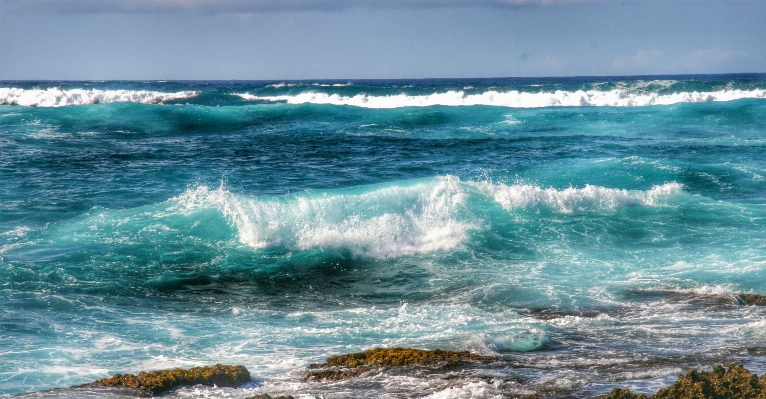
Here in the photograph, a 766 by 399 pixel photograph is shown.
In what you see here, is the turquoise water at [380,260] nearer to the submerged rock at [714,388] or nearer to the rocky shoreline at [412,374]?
the rocky shoreline at [412,374]

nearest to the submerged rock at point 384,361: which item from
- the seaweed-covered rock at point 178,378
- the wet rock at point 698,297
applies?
the seaweed-covered rock at point 178,378

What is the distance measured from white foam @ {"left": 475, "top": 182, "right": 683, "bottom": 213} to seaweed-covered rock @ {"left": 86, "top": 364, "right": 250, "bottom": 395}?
9.39 meters

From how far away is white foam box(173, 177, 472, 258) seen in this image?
1252 cm

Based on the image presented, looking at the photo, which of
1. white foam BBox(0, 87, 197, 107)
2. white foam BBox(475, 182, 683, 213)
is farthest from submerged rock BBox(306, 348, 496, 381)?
white foam BBox(0, 87, 197, 107)

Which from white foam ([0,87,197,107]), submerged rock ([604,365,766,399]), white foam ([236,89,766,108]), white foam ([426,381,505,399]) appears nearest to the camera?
submerged rock ([604,365,766,399])

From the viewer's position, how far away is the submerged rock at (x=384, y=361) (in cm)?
635

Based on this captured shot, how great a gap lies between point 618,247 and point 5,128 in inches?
1052

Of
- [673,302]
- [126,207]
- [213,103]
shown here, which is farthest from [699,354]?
[213,103]

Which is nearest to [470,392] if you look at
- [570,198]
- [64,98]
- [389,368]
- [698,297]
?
[389,368]

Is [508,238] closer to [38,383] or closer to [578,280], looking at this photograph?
[578,280]

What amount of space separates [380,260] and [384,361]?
5.31 m

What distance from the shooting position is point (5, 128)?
3014 cm

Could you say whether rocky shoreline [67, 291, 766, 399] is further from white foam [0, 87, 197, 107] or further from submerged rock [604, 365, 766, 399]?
white foam [0, 87, 197, 107]

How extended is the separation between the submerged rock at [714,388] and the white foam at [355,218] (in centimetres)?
706
